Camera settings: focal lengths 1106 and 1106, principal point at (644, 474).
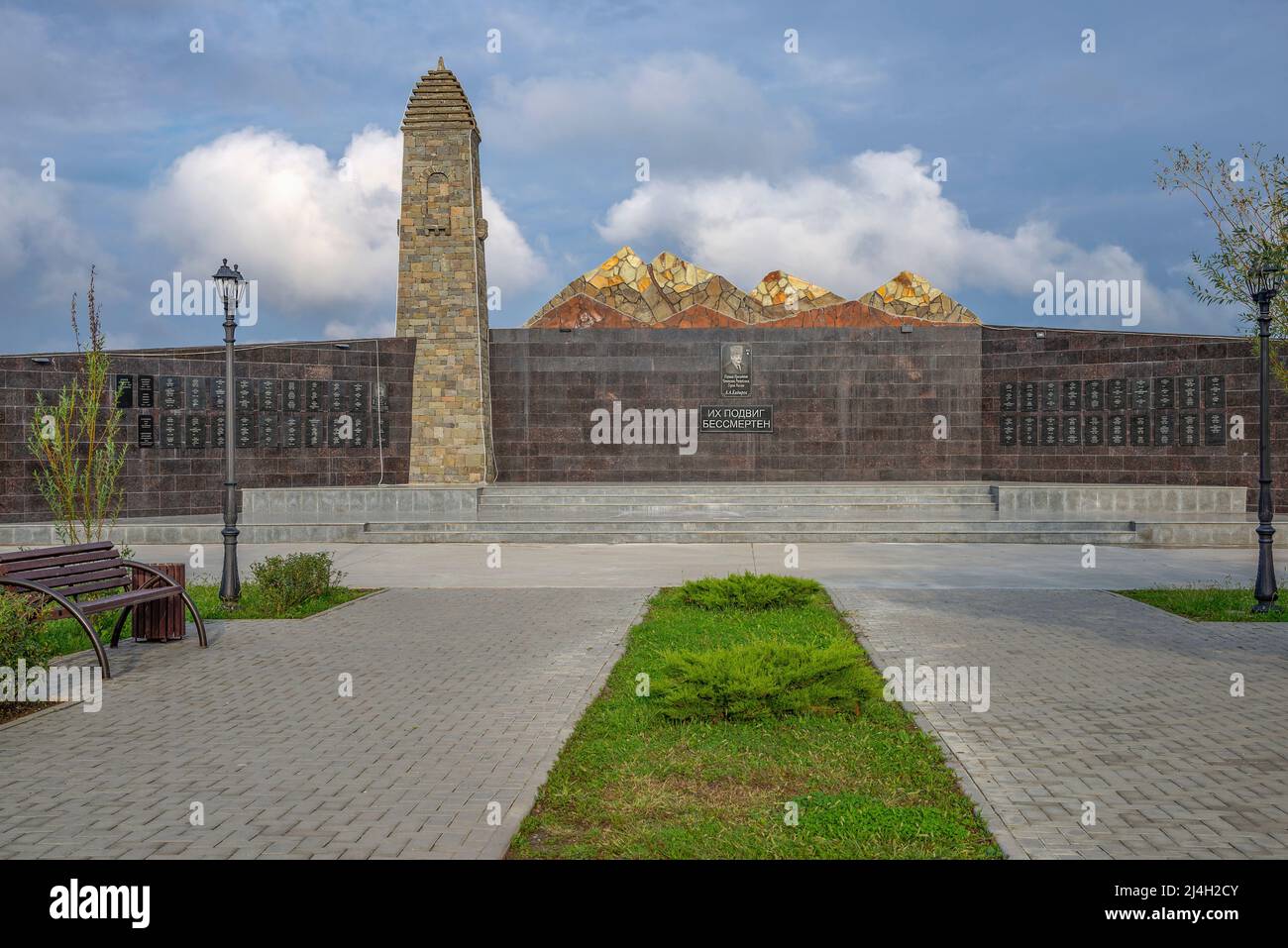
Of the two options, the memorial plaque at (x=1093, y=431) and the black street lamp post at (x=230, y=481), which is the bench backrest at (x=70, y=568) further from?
the memorial plaque at (x=1093, y=431)

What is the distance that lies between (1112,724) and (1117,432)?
20.3 m

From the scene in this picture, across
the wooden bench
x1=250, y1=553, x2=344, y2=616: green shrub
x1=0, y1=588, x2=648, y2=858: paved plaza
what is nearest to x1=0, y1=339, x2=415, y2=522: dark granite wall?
x1=250, y1=553, x2=344, y2=616: green shrub

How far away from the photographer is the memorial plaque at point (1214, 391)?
2369 cm

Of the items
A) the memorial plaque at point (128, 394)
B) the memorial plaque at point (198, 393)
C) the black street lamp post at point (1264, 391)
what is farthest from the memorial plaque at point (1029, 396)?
the memorial plaque at point (128, 394)

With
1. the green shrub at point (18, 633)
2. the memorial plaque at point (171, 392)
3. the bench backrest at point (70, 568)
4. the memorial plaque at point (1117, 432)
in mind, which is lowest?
the green shrub at point (18, 633)

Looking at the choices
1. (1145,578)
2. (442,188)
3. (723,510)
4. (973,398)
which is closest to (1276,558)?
(1145,578)

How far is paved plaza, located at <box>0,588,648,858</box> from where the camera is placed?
488 cm

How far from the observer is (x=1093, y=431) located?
84.0 feet

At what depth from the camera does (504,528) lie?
1984 centimetres

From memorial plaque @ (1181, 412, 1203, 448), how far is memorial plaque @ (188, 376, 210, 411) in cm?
2101

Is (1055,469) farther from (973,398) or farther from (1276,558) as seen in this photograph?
(1276,558)

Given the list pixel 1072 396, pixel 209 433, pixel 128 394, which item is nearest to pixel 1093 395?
pixel 1072 396

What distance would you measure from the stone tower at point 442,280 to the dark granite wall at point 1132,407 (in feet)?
42.0
